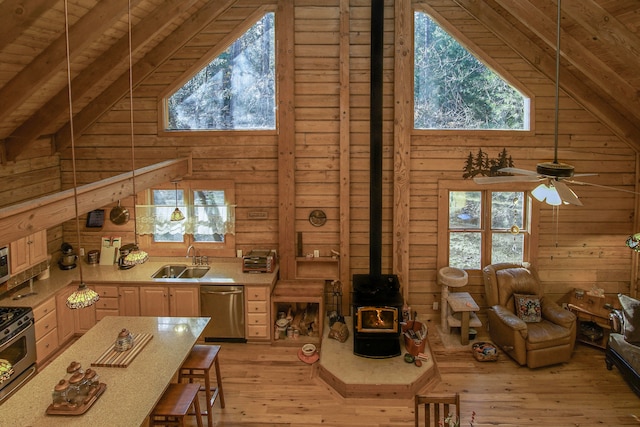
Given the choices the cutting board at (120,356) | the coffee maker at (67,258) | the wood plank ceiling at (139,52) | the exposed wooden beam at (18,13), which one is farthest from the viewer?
the coffee maker at (67,258)

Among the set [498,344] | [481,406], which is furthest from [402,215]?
[481,406]

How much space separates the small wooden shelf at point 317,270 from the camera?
25.6ft

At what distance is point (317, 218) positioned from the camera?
7.68 meters

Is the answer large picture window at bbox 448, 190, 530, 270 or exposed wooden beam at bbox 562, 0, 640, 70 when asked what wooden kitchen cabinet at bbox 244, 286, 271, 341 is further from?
exposed wooden beam at bbox 562, 0, 640, 70

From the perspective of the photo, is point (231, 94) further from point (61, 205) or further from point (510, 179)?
point (510, 179)

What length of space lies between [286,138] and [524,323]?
3707 millimetres

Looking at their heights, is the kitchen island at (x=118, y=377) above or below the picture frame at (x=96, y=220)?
below

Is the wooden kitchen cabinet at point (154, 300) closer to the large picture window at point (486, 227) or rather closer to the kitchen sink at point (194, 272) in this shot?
the kitchen sink at point (194, 272)

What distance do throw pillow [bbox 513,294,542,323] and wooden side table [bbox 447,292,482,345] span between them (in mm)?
509

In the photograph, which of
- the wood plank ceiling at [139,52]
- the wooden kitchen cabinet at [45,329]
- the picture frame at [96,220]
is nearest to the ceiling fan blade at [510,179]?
the wood plank ceiling at [139,52]

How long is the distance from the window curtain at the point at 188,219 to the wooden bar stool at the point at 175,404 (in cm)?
312

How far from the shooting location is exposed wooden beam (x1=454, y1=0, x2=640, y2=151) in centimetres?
717

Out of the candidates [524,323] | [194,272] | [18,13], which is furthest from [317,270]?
[18,13]

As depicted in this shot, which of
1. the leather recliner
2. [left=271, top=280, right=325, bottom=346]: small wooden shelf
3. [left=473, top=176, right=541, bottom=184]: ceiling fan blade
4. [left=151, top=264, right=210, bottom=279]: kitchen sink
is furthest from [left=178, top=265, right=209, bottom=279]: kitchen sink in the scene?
[left=473, top=176, right=541, bottom=184]: ceiling fan blade
